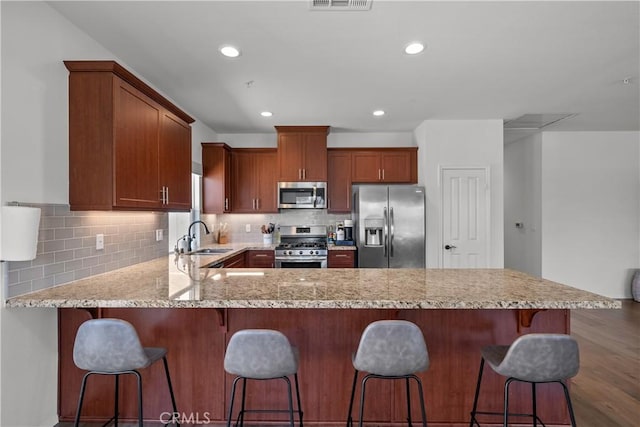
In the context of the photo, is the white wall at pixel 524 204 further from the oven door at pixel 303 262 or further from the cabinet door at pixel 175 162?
the cabinet door at pixel 175 162

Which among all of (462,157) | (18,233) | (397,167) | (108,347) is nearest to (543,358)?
(108,347)

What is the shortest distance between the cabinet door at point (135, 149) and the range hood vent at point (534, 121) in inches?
168

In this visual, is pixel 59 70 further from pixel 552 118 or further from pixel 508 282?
pixel 552 118

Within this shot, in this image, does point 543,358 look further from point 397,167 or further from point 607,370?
point 397,167

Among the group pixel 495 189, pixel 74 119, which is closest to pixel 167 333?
pixel 74 119

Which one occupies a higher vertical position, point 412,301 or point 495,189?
point 495,189

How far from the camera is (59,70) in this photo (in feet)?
6.77

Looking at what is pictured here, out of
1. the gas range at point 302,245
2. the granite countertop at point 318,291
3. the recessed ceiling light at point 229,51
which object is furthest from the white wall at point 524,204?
the recessed ceiling light at point 229,51

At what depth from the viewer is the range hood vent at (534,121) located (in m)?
4.23

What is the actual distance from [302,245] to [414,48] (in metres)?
2.99

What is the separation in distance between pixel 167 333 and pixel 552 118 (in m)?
5.02

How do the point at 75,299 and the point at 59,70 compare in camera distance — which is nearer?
the point at 75,299

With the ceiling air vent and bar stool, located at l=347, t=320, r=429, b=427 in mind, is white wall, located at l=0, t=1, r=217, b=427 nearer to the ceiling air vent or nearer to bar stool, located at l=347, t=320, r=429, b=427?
the ceiling air vent

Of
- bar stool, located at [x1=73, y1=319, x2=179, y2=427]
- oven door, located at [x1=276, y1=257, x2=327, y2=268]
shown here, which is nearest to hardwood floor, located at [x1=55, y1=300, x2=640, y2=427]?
bar stool, located at [x1=73, y1=319, x2=179, y2=427]
